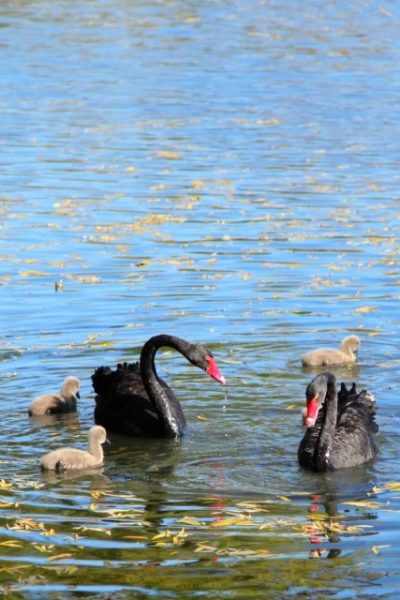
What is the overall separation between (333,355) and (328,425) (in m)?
2.28

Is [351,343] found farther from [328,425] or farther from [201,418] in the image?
[328,425]

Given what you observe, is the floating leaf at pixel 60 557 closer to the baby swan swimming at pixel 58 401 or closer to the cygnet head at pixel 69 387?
the baby swan swimming at pixel 58 401

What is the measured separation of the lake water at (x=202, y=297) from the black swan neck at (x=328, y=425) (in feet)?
0.44

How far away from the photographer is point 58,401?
10.9m

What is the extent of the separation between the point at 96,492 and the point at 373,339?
4317 millimetres

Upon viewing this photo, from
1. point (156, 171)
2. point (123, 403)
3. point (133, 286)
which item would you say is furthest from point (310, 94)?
point (123, 403)

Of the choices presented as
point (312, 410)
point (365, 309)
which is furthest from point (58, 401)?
point (365, 309)

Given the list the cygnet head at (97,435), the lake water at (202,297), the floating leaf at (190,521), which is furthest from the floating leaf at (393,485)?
the cygnet head at (97,435)

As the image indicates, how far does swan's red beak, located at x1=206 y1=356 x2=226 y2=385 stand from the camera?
10.3 m

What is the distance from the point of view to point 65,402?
10.9 meters

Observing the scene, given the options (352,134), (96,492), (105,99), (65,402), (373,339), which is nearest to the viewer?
(96,492)

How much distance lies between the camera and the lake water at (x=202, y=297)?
26.2 ft

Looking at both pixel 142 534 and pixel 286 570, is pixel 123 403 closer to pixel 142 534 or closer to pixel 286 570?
pixel 142 534

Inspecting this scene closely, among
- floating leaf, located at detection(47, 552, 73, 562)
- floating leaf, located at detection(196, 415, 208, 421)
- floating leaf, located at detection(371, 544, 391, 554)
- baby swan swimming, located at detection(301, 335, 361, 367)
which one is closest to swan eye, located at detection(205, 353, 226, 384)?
floating leaf, located at detection(196, 415, 208, 421)
